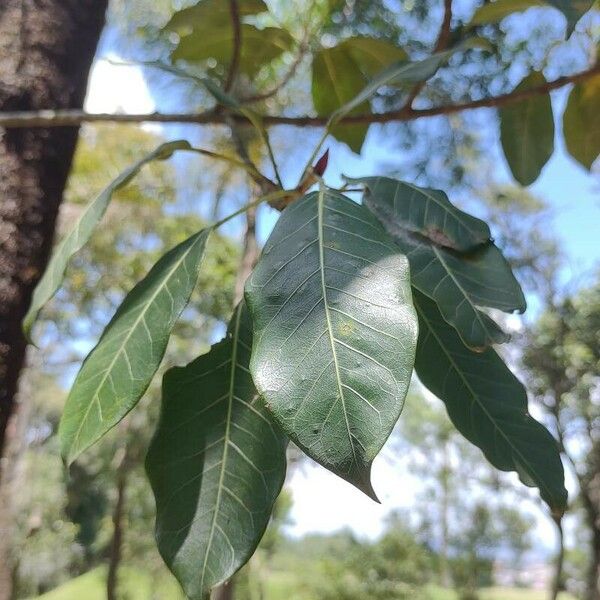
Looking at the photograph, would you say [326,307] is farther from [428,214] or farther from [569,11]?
[569,11]

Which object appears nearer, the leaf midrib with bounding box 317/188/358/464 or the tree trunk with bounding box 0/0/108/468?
the leaf midrib with bounding box 317/188/358/464

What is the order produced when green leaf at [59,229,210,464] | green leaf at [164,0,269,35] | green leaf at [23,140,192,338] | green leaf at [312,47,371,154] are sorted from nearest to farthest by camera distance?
green leaf at [59,229,210,464] < green leaf at [23,140,192,338] < green leaf at [164,0,269,35] < green leaf at [312,47,371,154]

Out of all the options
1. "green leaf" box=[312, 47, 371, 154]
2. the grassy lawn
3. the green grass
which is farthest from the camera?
the green grass

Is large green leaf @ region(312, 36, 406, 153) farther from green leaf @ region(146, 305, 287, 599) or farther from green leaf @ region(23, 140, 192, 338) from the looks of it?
green leaf @ region(146, 305, 287, 599)

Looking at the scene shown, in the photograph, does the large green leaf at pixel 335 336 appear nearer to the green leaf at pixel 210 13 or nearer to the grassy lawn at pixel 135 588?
the green leaf at pixel 210 13

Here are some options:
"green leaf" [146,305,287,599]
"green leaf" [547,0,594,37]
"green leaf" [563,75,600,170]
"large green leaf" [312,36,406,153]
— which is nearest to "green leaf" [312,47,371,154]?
"large green leaf" [312,36,406,153]

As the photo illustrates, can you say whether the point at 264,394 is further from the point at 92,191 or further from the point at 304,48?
the point at 92,191

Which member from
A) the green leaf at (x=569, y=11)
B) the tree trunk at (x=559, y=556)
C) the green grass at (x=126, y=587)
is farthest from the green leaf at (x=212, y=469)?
the green grass at (x=126, y=587)
